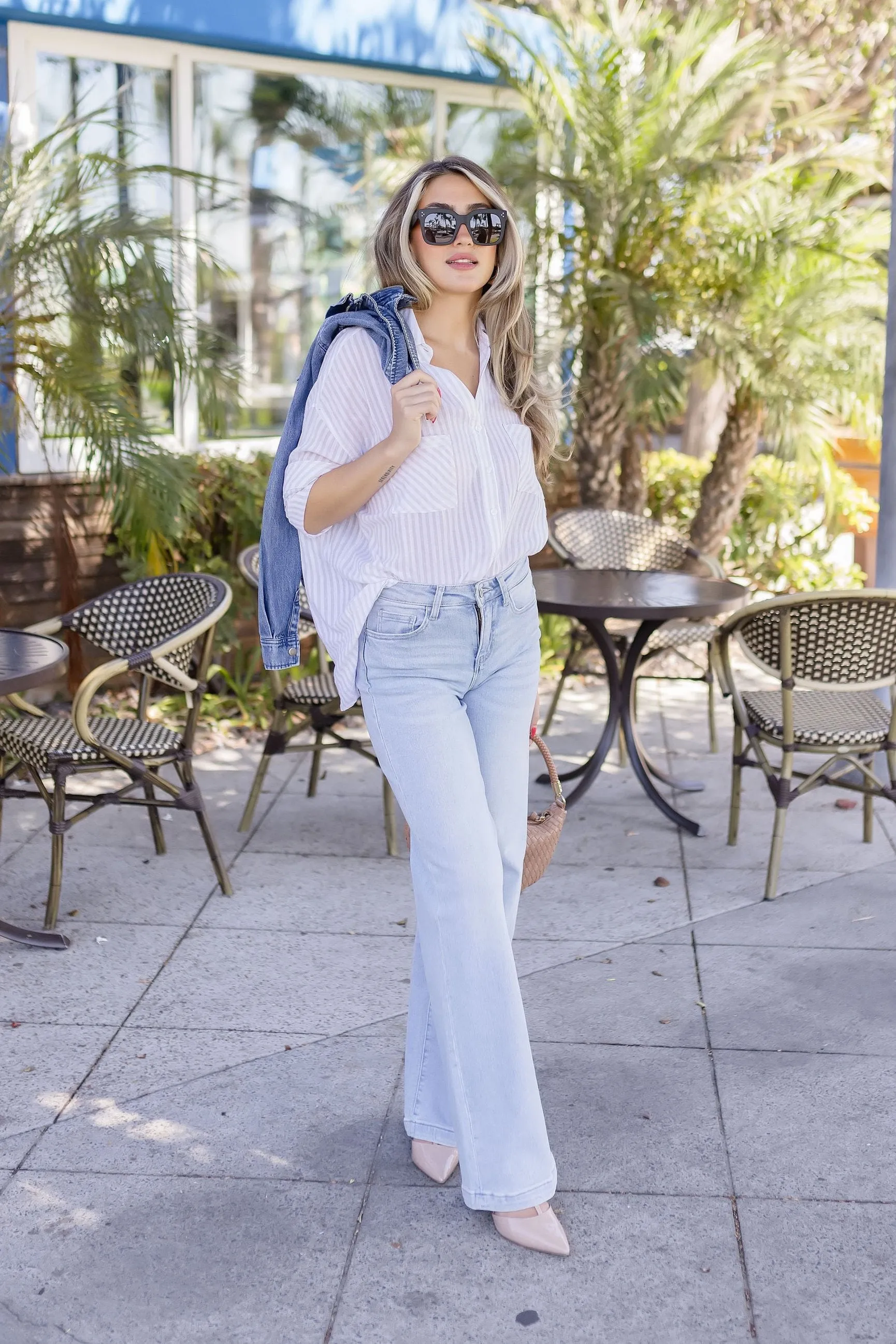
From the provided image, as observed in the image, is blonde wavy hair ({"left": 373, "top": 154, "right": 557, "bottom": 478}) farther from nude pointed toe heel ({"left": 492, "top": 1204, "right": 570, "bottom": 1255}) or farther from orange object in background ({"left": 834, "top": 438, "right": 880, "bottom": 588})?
orange object in background ({"left": 834, "top": 438, "right": 880, "bottom": 588})

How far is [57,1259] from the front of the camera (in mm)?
2719

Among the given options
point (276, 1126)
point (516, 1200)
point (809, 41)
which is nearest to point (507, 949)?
point (516, 1200)

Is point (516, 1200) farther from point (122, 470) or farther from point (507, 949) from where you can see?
point (122, 470)

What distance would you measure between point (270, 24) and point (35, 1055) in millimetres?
6016

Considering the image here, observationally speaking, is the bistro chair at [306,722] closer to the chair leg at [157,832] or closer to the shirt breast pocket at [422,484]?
the chair leg at [157,832]

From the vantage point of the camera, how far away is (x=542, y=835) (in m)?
3.01

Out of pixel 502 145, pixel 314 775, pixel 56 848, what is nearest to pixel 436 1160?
pixel 56 848

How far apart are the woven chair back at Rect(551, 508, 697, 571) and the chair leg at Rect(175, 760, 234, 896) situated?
8.07 feet

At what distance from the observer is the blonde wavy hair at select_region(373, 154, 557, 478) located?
270 cm

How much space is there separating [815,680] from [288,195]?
18.9 feet

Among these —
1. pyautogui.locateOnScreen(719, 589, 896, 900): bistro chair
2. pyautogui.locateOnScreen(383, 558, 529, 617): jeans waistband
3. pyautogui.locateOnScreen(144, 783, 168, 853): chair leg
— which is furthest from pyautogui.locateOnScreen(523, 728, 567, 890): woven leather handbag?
pyautogui.locateOnScreen(144, 783, 168, 853): chair leg

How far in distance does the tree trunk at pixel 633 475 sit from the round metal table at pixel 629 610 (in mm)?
3167

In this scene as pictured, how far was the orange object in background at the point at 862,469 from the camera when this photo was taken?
10.7m

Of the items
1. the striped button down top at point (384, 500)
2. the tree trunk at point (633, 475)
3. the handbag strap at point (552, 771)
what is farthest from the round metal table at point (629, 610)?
the tree trunk at point (633, 475)
